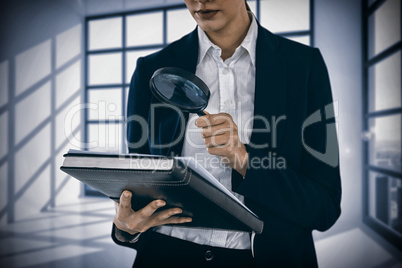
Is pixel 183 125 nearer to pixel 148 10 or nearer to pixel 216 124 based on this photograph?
pixel 216 124

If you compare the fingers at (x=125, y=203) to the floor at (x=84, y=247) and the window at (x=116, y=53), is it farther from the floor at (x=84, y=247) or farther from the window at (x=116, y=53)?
the window at (x=116, y=53)

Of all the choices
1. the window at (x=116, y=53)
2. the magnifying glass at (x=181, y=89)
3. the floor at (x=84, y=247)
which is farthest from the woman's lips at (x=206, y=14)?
the window at (x=116, y=53)

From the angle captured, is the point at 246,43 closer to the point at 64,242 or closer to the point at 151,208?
the point at 151,208

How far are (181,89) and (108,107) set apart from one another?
250 inches

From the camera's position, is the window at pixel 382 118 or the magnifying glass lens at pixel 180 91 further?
the window at pixel 382 118

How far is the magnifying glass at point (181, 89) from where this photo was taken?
2.60 feet

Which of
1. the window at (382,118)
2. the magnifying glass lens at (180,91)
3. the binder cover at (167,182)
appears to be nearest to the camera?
the binder cover at (167,182)

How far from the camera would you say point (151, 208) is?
28.0 inches

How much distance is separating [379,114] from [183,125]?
14.6 feet

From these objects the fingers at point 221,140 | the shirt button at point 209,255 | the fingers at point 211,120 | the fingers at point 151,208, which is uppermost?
the fingers at point 211,120

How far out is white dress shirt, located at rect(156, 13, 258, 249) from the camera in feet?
3.02

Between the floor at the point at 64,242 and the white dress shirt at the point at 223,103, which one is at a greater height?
the white dress shirt at the point at 223,103

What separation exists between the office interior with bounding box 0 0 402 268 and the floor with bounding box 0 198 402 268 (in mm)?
17

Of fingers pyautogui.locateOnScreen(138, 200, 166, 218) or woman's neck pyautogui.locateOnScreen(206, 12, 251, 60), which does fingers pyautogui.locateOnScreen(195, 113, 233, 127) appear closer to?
fingers pyautogui.locateOnScreen(138, 200, 166, 218)
